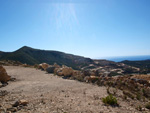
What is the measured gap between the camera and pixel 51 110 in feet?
15.3

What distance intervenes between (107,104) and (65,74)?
953cm

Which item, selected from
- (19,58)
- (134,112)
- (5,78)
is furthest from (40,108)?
(19,58)

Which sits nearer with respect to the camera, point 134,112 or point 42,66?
point 134,112

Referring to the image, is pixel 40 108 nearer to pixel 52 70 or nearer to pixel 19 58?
pixel 52 70

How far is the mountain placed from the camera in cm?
4253

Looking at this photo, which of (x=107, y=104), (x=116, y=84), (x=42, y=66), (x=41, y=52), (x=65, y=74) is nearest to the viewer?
(x=107, y=104)

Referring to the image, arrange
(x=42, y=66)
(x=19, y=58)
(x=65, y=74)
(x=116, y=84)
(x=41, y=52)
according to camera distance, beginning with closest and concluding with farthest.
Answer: (x=116, y=84)
(x=65, y=74)
(x=42, y=66)
(x=19, y=58)
(x=41, y=52)

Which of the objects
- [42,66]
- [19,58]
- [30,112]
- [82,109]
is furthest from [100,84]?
[19,58]

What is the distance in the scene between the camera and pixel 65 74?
48.1ft

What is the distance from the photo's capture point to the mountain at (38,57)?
140 ft

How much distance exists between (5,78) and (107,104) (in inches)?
387

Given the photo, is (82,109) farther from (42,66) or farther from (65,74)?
(42,66)

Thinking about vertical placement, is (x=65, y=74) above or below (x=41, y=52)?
below

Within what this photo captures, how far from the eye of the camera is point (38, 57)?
177 ft
